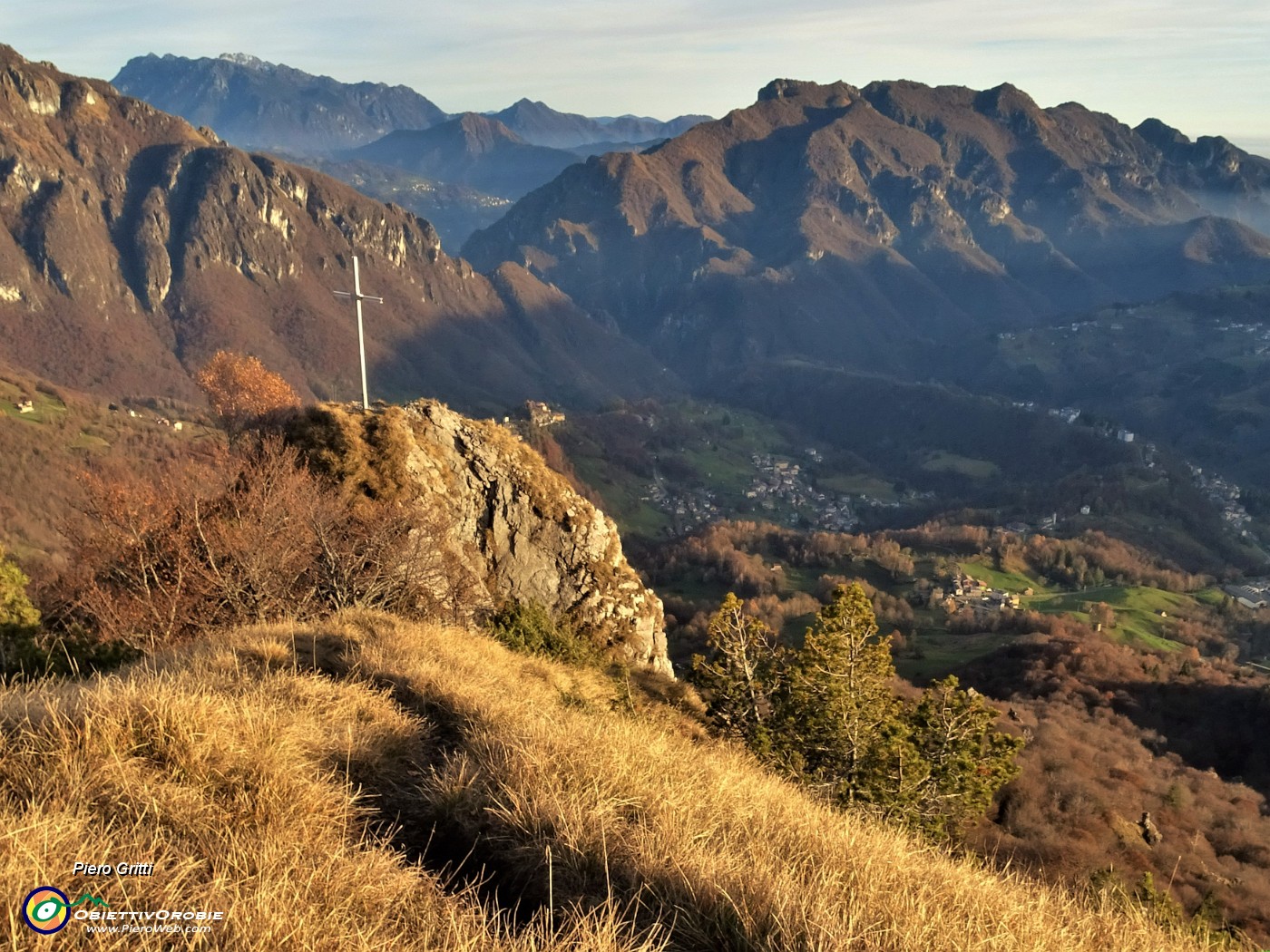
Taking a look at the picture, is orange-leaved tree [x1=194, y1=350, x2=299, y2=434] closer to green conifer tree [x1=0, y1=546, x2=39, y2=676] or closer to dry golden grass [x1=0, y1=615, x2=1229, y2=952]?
green conifer tree [x1=0, y1=546, x2=39, y2=676]

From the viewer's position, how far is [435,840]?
18.2 ft

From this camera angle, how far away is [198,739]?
5.22 metres

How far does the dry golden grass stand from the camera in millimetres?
3919

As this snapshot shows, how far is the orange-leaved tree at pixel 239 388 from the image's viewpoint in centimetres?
3720

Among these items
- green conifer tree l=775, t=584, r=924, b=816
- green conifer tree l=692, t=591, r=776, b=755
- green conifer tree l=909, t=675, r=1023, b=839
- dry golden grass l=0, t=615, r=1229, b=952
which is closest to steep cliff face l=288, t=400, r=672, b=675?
green conifer tree l=692, t=591, r=776, b=755

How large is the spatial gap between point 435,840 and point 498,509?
1976 centimetres

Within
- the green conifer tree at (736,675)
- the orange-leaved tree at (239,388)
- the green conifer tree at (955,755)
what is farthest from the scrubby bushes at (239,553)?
the orange-leaved tree at (239,388)

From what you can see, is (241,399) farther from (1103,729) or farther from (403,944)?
(1103,729)

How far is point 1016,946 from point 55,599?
23167 mm

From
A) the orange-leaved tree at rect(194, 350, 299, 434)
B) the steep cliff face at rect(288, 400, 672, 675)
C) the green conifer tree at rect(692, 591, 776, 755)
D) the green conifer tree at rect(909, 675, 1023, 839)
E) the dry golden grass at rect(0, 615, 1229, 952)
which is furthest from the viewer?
the orange-leaved tree at rect(194, 350, 299, 434)

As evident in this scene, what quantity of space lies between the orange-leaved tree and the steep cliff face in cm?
1400

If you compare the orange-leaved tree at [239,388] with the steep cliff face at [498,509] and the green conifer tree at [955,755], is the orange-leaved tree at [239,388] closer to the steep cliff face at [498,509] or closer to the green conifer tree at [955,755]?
the steep cliff face at [498,509]

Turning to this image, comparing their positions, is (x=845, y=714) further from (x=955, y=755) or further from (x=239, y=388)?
(x=239, y=388)

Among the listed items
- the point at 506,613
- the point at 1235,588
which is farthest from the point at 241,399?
the point at 1235,588
